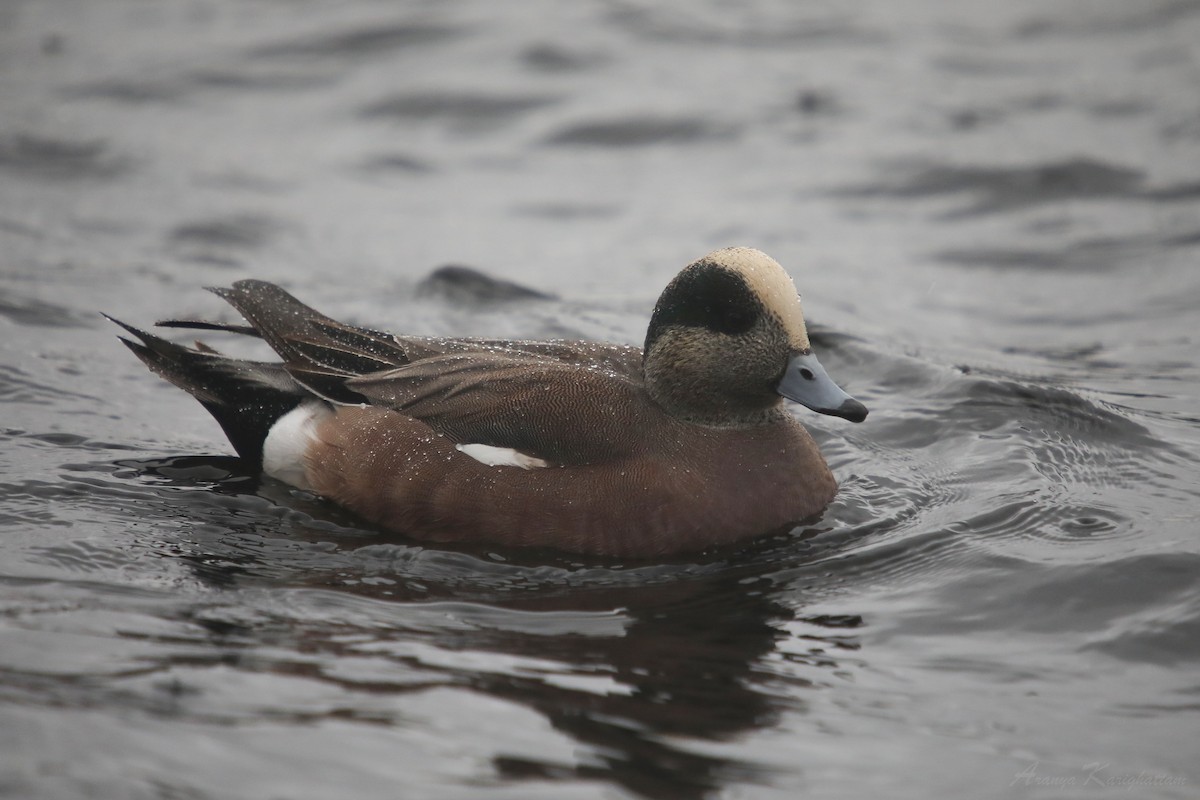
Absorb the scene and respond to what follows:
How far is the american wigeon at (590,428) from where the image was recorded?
5.33 m

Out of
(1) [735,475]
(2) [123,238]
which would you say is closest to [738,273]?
(1) [735,475]

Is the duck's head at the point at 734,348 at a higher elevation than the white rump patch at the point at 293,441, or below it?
higher

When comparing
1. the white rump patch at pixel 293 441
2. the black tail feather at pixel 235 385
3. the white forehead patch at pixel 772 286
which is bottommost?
the white rump patch at pixel 293 441

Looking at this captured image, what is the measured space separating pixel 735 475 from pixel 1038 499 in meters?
1.31

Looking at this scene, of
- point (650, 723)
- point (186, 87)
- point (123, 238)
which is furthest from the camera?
point (186, 87)

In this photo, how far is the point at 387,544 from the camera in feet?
17.9

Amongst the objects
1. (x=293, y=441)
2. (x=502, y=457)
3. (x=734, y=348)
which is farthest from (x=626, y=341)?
(x=502, y=457)

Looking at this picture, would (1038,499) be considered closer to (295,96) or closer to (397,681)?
(397,681)

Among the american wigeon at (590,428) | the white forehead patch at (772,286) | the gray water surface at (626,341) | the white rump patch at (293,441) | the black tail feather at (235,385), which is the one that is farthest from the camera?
the black tail feather at (235,385)

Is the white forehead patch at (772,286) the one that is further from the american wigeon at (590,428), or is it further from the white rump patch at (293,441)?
the white rump patch at (293,441)

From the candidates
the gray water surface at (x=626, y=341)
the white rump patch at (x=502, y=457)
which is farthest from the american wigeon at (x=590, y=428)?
the gray water surface at (x=626, y=341)

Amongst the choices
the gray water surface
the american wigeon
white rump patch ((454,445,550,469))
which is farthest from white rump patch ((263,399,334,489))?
white rump patch ((454,445,550,469))

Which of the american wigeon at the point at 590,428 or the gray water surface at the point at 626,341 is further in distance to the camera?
the american wigeon at the point at 590,428

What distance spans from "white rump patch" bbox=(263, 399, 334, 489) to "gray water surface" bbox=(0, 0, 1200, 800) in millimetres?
125
